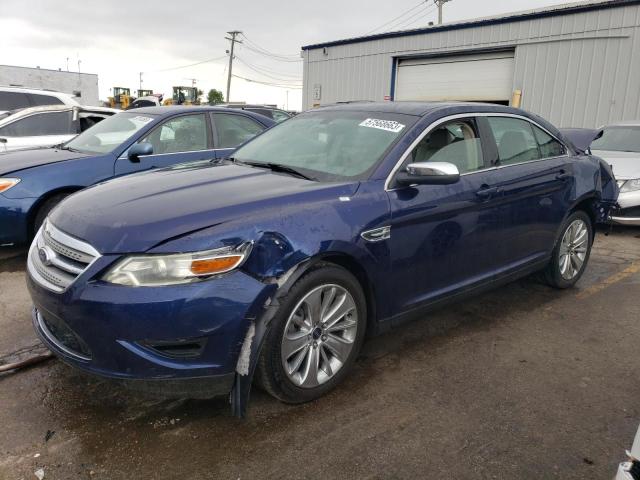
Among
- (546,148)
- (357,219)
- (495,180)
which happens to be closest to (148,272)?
(357,219)

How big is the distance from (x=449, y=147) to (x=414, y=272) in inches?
38.1

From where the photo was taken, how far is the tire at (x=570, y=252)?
14.9ft

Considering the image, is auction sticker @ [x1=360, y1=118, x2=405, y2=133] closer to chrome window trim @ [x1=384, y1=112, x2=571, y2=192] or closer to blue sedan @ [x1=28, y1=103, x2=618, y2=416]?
blue sedan @ [x1=28, y1=103, x2=618, y2=416]

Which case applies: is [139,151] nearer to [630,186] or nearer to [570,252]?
[570,252]

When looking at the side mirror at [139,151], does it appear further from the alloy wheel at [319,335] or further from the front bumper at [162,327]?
the alloy wheel at [319,335]

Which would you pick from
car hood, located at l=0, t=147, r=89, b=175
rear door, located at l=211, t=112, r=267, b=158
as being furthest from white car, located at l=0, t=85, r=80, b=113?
rear door, located at l=211, t=112, r=267, b=158

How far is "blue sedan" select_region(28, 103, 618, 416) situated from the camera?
7.59 feet

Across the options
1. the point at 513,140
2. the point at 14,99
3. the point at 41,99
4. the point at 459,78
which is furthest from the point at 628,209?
the point at 14,99

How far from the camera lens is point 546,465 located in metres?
2.36

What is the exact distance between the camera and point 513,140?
405 cm

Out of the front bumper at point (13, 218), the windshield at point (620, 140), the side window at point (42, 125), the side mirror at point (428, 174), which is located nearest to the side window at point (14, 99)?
the side window at point (42, 125)

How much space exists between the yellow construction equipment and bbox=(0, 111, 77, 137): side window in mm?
17418

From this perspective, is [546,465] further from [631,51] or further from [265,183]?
[631,51]

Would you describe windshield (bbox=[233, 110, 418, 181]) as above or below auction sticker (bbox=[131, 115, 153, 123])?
below
